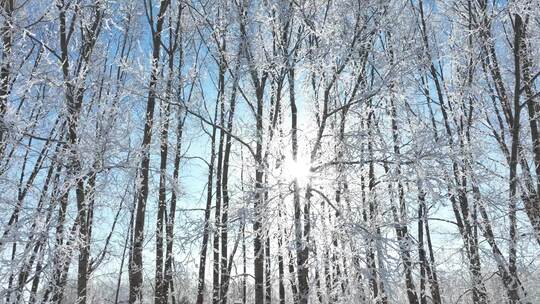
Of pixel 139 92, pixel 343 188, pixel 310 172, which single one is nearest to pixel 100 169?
pixel 139 92

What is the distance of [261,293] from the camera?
617 cm

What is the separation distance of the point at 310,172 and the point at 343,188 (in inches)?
23.4

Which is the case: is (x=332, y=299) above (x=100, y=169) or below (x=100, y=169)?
below

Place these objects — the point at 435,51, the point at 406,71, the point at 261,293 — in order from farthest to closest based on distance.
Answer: the point at 435,51 → the point at 261,293 → the point at 406,71

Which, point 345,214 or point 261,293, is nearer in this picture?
point 345,214

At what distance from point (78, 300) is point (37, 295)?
38.6 inches

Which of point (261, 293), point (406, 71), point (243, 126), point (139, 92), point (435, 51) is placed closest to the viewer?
point (406, 71)

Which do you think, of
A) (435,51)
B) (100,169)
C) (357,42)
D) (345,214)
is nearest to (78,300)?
(100,169)

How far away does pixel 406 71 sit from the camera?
197 inches

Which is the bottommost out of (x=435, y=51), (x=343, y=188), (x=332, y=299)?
A: (x=332, y=299)

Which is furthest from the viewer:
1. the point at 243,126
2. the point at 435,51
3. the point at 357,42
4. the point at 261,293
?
the point at 435,51

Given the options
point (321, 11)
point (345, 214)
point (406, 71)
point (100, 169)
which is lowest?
point (345, 214)

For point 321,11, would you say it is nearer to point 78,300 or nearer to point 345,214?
point 345,214

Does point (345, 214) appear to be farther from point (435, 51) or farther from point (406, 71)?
point (435, 51)
